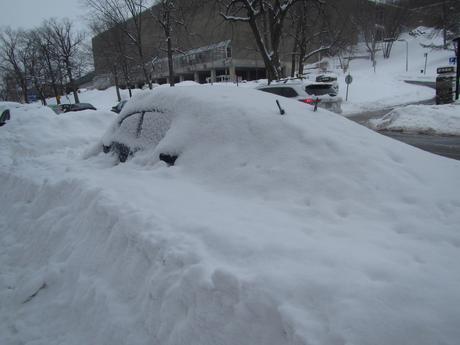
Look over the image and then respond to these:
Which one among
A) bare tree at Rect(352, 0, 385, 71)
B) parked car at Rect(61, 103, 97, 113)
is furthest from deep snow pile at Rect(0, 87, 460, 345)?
bare tree at Rect(352, 0, 385, 71)

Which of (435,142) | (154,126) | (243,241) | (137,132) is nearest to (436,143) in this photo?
(435,142)

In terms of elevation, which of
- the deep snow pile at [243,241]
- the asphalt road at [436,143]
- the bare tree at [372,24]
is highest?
the bare tree at [372,24]

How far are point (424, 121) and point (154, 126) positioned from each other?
35.8 ft

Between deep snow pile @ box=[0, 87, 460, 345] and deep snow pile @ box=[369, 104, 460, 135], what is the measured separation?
8.65 metres

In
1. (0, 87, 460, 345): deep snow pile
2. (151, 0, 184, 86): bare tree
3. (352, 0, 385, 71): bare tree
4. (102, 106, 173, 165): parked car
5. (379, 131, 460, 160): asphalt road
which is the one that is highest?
(352, 0, 385, 71): bare tree

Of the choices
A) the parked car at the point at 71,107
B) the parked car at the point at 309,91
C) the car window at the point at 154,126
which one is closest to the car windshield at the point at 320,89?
the parked car at the point at 309,91

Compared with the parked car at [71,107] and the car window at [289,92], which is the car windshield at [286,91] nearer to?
the car window at [289,92]

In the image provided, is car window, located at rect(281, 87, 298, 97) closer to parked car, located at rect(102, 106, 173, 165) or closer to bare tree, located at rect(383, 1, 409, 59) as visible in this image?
parked car, located at rect(102, 106, 173, 165)

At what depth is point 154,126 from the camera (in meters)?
4.48

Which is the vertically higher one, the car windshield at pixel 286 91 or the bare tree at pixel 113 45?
the bare tree at pixel 113 45

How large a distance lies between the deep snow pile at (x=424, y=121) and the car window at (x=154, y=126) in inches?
396

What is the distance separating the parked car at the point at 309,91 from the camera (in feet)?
37.6

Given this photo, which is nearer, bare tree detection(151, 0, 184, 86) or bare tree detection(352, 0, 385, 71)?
bare tree detection(151, 0, 184, 86)

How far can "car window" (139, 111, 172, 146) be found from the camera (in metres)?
4.28
